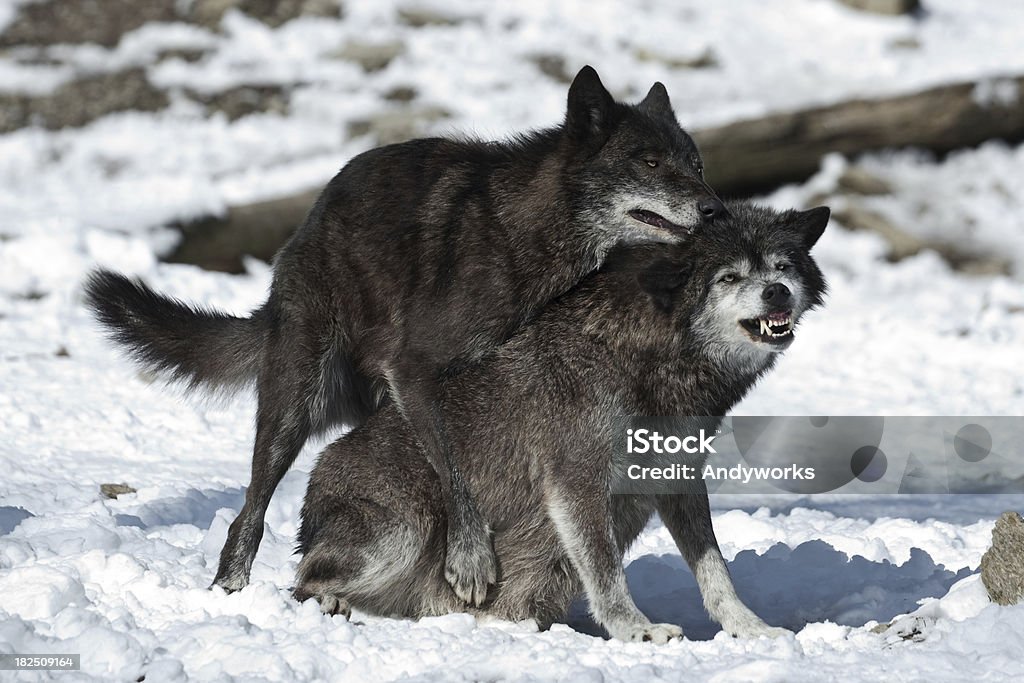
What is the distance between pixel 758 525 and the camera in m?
6.27

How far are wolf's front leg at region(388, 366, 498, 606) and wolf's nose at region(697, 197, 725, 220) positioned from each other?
127 cm

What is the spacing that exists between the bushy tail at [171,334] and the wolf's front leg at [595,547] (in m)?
1.74

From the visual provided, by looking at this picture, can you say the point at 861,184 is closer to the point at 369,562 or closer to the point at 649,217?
the point at 649,217

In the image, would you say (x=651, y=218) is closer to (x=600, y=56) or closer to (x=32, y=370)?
(x=32, y=370)

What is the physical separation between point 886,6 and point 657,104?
9569mm

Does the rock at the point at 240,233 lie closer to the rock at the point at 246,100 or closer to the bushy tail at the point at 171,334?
the rock at the point at 246,100

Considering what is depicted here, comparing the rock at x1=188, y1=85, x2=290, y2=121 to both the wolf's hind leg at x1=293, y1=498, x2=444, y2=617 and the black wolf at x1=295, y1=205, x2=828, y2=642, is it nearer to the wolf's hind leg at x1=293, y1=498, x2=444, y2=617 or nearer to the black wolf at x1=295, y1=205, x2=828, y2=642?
the black wolf at x1=295, y1=205, x2=828, y2=642

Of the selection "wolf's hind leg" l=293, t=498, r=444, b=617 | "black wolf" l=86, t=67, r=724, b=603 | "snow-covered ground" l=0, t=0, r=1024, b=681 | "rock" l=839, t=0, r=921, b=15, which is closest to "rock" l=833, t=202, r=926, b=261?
"snow-covered ground" l=0, t=0, r=1024, b=681

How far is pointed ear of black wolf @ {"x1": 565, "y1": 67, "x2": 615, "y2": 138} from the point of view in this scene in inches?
217

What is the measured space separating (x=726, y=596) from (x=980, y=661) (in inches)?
44.2

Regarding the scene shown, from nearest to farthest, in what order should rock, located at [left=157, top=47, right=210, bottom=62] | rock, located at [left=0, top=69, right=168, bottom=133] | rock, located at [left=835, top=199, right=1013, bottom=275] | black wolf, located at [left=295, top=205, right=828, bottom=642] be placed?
black wolf, located at [left=295, top=205, right=828, bottom=642], rock, located at [left=835, top=199, right=1013, bottom=275], rock, located at [left=0, top=69, right=168, bottom=133], rock, located at [left=157, top=47, right=210, bottom=62]

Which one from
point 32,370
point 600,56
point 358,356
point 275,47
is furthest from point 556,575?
point 275,47


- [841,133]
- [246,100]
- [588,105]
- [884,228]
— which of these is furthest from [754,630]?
[246,100]

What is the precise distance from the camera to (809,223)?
5.22m
